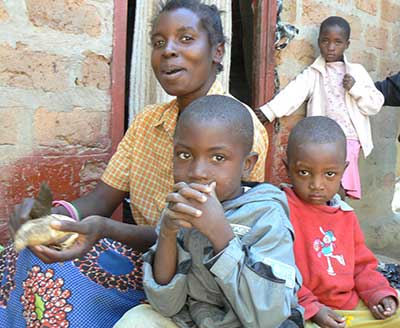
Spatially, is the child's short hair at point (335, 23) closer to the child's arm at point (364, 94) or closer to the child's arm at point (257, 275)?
the child's arm at point (364, 94)

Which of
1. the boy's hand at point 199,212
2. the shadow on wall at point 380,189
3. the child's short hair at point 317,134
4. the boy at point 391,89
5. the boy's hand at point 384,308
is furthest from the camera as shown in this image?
the shadow on wall at point 380,189

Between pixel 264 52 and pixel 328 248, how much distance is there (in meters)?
2.23

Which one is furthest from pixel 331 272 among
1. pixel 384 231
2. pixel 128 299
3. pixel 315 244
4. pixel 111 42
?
pixel 384 231

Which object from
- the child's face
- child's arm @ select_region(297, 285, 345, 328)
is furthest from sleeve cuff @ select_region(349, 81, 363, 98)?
child's arm @ select_region(297, 285, 345, 328)

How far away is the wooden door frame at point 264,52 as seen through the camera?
377cm

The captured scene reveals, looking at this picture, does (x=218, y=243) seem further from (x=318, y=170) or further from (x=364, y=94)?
(x=364, y=94)

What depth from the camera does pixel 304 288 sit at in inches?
69.3

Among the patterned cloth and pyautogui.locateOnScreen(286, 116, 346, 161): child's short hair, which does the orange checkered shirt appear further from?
the patterned cloth

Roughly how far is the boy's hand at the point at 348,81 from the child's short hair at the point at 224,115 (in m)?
2.63

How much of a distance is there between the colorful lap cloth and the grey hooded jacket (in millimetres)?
281

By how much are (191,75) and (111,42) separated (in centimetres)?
96

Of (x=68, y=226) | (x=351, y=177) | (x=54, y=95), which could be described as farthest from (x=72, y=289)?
(x=351, y=177)

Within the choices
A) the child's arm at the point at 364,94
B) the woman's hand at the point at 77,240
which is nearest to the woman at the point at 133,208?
the woman's hand at the point at 77,240

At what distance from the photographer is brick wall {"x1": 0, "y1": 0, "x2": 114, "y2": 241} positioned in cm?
249
